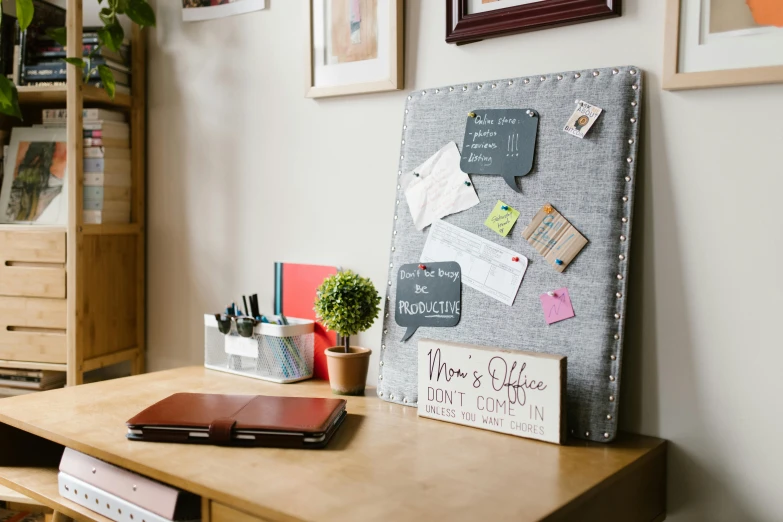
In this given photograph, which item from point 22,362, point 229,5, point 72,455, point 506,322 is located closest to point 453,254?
point 506,322

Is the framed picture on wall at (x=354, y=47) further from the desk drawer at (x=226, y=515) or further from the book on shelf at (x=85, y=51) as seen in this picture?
the desk drawer at (x=226, y=515)

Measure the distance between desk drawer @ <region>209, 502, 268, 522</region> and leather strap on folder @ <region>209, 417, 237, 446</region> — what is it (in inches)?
6.7

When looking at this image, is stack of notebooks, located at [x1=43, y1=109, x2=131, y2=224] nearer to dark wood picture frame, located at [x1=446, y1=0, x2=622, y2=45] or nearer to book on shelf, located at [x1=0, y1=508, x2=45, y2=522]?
book on shelf, located at [x1=0, y1=508, x2=45, y2=522]

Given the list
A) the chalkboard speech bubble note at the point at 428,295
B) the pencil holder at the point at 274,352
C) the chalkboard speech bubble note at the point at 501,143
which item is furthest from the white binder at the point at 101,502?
the chalkboard speech bubble note at the point at 501,143

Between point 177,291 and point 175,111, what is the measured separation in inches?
20.2

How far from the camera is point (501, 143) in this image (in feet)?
4.38

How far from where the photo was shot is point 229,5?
186 cm

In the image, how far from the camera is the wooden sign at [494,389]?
116 centimetres

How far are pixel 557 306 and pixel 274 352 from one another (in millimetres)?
678

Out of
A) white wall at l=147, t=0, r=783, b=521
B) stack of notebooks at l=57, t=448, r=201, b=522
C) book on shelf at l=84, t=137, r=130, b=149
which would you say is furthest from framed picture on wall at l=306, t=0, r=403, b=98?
stack of notebooks at l=57, t=448, r=201, b=522

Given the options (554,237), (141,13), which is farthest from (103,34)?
(554,237)

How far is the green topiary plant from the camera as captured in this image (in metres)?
1.47

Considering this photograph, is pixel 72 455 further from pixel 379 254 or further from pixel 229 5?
pixel 229 5

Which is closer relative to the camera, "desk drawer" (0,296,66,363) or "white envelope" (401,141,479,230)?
"white envelope" (401,141,479,230)
